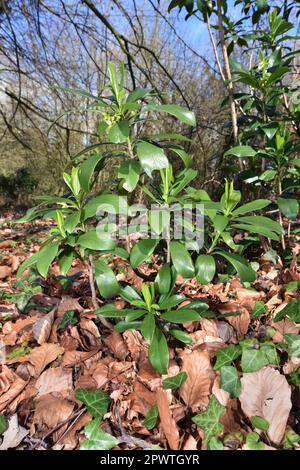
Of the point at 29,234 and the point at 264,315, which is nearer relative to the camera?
the point at 264,315

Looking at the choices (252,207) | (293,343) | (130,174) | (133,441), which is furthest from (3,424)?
(252,207)

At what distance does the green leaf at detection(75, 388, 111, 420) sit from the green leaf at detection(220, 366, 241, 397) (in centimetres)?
35

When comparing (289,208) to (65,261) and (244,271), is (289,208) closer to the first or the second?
(244,271)

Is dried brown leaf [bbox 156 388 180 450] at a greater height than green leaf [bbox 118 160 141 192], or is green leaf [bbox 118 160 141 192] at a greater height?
green leaf [bbox 118 160 141 192]

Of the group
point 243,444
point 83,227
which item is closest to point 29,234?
point 83,227

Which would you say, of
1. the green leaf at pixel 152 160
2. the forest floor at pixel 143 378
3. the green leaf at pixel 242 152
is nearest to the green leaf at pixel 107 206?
the green leaf at pixel 152 160

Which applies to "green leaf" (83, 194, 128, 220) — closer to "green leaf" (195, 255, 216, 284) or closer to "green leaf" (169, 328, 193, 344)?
"green leaf" (195, 255, 216, 284)

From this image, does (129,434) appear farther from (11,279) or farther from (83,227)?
(11,279)

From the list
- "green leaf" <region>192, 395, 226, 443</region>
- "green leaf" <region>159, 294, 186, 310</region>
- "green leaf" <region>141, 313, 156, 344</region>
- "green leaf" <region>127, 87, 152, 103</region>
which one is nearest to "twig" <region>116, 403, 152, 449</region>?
"green leaf" <region>192, 395, 226, 443</region>

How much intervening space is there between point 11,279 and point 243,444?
1.60 metres

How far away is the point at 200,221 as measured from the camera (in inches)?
46.7

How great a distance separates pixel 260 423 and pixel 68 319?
79cm

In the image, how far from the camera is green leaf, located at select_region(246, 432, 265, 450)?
2.75 feet

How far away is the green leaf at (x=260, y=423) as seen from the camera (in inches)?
34.5
